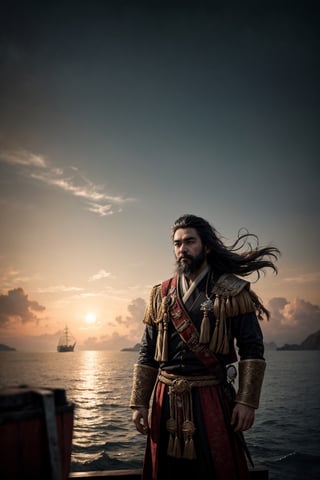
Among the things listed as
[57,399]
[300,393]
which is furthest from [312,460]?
[300,393]

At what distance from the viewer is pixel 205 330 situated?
10.9 feet

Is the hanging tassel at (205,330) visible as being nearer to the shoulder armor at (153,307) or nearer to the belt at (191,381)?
the belt at (191,381)

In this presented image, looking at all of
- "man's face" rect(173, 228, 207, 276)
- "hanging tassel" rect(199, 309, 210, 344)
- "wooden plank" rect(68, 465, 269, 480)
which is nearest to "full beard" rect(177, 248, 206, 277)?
"man's face" rect(173, 228, 207, 276)

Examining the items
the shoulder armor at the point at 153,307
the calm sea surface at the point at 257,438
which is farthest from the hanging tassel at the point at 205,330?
the calm sea surface at the point at 257,438

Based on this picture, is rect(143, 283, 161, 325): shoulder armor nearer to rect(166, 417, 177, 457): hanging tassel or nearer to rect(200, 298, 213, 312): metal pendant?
rect(200, 298, 213, 312): metal pendant

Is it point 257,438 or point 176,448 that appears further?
point 257,438

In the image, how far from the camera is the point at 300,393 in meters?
54.7

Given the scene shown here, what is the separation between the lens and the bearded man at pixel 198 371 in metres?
3.12

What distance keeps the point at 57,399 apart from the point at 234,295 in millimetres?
2079

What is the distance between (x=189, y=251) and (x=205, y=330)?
0.89 metres

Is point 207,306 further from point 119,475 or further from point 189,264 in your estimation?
point 119,475

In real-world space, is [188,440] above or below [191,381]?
below

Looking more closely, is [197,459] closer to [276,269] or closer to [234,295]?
[234,295]

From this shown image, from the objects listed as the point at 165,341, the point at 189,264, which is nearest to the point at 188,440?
the point at 165,341
